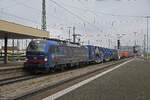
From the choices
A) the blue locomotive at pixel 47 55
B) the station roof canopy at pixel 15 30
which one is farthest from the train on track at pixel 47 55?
the station roof canopy at pixel 15 30

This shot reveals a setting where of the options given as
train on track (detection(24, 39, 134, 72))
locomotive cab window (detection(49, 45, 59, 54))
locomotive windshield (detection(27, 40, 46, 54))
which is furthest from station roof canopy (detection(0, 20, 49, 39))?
locomotive cab window (detection(49, 45, 59, 54))

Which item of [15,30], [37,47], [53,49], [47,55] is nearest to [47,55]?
[47,55]

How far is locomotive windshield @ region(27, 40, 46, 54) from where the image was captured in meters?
14.1

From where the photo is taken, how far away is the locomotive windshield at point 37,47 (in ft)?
46.2

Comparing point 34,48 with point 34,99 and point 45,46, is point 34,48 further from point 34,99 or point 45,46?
point 34,99

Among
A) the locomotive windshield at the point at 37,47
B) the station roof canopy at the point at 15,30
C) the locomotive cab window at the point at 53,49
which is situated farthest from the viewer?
the station roof canopy at the point at 15,30

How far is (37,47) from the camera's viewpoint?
1430 cm

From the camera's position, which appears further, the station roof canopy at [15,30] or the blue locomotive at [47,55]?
the station roof canopy at [15,30]

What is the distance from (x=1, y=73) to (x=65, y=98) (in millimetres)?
9184

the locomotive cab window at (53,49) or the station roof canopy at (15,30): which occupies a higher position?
the station roof canopy at (15,30)

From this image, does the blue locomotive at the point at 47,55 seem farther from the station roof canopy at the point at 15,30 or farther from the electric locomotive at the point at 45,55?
the station roof canopy at the point at 15,30

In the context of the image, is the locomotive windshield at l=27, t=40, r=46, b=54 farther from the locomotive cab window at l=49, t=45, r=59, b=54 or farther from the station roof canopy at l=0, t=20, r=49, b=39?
the station roof canopy at l=0, t=20, r=49, b=39

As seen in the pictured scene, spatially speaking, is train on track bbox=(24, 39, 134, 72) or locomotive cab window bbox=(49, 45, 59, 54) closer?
train on track bbox=(24, 39, 134, 72)

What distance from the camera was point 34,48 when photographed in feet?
47.1
